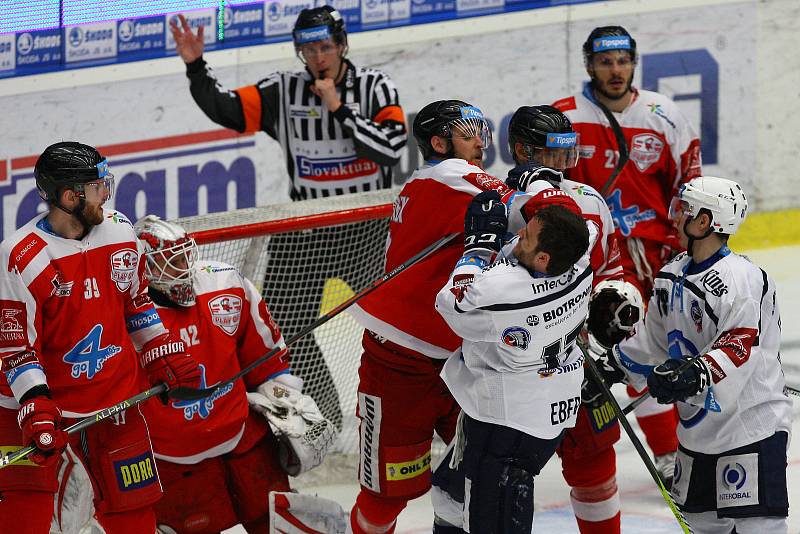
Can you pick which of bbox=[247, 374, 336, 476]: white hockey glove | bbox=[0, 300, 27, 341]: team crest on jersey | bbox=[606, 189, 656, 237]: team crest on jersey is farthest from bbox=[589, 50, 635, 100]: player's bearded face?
bbox=[0, 300, 27, 341]: team crest on jersey

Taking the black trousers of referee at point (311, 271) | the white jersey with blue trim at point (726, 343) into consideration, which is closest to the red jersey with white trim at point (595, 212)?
the white jersey with blue trim at point (726, 343)

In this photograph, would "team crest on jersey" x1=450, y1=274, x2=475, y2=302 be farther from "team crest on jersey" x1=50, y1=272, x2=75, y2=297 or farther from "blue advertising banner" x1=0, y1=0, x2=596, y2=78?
"blue advertising banner" x1=0, y1=0, x2=596, y2=78

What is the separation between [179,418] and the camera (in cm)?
381

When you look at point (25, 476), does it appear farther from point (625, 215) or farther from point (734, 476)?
point (625, 215)

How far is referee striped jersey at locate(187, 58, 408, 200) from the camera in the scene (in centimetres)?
478

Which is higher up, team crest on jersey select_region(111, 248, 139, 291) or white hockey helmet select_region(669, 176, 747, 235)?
white hockey helmet select_region(669, 176, 747, 235)

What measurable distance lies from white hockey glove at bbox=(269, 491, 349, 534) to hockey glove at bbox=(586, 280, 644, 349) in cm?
89

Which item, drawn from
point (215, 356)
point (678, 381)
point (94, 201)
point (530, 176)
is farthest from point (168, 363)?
point (678, 381)

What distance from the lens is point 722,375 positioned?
3.22m

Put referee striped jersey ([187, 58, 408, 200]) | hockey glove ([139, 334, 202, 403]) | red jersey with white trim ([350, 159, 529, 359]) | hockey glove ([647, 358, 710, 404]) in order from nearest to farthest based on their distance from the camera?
hockey glove ([647, 358, 710, 404])
red jersey with white trim ([350, 159, 529, 359])
hockey glove ([139, 334, 202, 403])
referee striped jersey ([187, 58, 408, 200])

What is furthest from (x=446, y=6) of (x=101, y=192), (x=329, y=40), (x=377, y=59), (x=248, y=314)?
(x=101, y=192)

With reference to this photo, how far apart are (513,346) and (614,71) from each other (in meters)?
1.69

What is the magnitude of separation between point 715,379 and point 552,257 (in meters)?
0.52

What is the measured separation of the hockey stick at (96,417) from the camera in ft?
10.7
